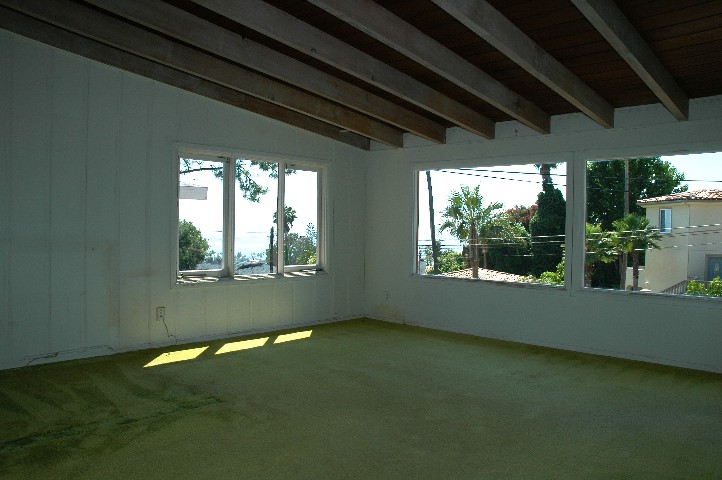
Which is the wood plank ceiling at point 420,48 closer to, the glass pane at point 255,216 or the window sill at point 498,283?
the glass pane at point 255,216

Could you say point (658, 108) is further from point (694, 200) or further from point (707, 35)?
point (707, 35)

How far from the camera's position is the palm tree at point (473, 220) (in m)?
7.61

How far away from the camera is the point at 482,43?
4539mm

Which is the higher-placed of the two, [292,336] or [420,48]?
[420,48]

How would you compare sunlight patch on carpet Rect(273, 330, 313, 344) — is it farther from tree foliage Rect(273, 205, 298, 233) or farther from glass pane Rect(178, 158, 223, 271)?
tree foliage Rect(273, 205, 298, 233)

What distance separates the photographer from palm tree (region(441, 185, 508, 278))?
7.61 m

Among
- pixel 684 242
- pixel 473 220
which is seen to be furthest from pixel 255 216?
pixel 684 242

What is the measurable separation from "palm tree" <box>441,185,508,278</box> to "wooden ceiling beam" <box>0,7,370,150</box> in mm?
1861

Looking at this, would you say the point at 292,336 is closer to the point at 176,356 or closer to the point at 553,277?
the point at 176,356

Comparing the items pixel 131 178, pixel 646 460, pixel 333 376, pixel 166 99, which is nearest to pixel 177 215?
pixel 131 178

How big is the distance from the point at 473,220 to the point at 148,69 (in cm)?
450

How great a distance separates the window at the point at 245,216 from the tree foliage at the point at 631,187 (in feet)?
11.7

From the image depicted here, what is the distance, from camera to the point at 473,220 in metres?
7.77

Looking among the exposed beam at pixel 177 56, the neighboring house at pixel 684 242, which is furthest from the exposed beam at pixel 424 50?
the exposed beam at pixel 177 56
